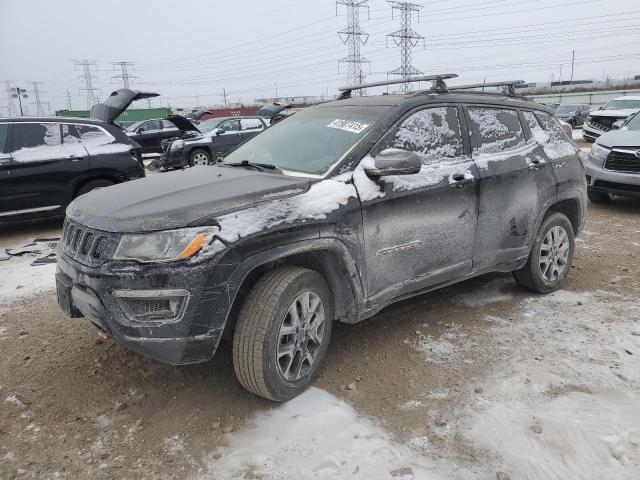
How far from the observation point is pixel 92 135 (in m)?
7.22

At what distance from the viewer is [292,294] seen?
8.79 ft

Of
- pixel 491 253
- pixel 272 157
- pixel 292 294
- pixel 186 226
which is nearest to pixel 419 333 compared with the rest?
pixel 491 253

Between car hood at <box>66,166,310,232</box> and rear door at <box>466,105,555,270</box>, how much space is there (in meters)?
1.53

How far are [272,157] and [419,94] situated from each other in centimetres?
113

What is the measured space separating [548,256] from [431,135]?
173 centimetres

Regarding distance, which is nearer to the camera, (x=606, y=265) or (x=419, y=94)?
(x=419, y=94)

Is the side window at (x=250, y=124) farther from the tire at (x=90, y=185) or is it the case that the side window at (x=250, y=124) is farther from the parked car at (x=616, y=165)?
the parked car at (x=616, y=165)

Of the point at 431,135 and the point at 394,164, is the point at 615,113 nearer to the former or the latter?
the point at 431,135

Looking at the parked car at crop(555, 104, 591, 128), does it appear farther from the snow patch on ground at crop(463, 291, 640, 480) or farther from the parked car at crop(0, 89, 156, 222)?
the snow patch on ground at crop(463, 291, 640, 480)

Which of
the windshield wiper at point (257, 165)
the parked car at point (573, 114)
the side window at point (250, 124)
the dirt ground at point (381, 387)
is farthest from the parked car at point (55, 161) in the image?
the parked car at point (573, 114)

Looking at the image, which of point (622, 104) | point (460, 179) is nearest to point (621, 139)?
point (460, 179)

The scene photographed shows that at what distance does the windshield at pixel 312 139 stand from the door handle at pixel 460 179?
2.16ft

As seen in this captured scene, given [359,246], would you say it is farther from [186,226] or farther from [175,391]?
[175,391]

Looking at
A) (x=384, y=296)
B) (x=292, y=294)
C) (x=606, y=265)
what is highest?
(x=292, y=294)
